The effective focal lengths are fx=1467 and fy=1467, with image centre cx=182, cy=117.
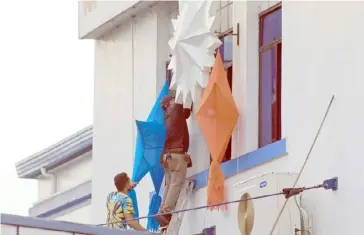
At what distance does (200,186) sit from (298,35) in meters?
2.71

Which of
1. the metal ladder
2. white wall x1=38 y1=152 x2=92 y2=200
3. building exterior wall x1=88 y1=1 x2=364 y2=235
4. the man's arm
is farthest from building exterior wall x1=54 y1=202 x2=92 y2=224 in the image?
the man's arm

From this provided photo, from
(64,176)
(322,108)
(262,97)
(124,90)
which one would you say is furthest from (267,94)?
(64,176)

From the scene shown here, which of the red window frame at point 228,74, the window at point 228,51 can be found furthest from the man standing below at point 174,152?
the window at point 228,51

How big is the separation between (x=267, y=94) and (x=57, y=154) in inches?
447

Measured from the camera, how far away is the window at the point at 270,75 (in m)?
17.2

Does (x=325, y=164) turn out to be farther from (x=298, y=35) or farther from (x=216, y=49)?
(x=216, y=49)

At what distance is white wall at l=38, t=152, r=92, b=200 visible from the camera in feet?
92.4

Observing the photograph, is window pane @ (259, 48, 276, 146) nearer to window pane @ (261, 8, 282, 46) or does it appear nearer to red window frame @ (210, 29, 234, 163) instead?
window pane @ (261, 8, 282, 46)

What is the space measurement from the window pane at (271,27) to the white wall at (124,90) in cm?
269

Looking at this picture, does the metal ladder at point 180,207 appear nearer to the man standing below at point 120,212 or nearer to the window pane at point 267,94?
the man standing below at point 120,212

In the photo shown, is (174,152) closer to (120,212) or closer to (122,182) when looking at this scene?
(122,182)

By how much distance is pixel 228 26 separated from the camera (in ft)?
60.6

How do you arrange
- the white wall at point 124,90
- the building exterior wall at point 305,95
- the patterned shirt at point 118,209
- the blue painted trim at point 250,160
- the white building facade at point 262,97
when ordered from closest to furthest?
the building exterior wall at point 305,95, the white building facade at point 262,97, the blue painted trim at point 250,160, the patterned shirt at point 118,209, the white wall at point 124,90

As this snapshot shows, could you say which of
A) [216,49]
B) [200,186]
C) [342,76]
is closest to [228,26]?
[216,49]
